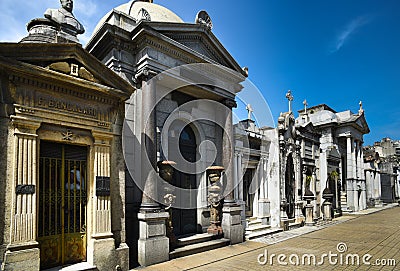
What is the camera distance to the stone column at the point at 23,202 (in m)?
4.55

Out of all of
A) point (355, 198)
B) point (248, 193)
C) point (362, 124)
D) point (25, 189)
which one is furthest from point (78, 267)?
point (362, 124)

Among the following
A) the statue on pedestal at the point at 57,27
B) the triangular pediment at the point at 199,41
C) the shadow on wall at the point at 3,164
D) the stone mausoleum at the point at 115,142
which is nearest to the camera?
the shadow on wall at the point at 3,164

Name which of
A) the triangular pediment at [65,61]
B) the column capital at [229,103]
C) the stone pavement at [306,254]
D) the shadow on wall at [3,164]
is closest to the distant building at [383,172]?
the stone pavement at [306,254]

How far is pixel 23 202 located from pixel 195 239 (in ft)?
15.1

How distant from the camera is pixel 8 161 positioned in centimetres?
470

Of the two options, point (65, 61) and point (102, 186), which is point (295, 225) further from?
point (65, 61)

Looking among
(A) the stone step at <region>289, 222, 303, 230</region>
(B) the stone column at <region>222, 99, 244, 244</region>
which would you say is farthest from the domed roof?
(A) the stone step at <region>289, 222, 303, 230</region>

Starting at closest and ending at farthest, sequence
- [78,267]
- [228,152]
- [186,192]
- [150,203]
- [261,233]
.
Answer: [78,267]
[150,203]
[186,192]
[228,152]
[261,233]

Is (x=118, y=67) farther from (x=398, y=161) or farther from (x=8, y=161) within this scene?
(x=398, y=161)

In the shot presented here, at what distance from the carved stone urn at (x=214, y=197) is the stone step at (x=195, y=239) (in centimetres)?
26

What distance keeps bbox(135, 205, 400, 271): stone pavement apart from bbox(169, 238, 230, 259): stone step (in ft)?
0.49

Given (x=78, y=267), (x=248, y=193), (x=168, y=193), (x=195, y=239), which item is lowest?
(x=195, y=239)

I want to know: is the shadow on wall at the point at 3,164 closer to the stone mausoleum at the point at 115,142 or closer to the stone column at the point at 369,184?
the stone mausoleum at the point at 115,142

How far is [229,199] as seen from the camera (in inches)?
357
